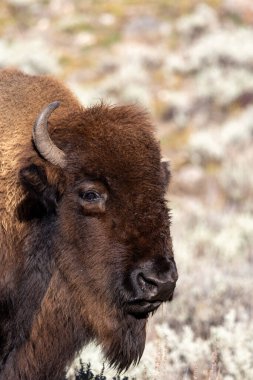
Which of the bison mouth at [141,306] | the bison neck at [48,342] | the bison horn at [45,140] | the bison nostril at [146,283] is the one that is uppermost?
the bison horn at [45,140]

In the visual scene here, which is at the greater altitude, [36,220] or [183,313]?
[36,220]

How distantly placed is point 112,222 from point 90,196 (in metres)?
0.19

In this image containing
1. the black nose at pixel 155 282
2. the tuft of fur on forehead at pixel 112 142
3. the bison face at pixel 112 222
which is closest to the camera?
the black nose at pixel 155 282

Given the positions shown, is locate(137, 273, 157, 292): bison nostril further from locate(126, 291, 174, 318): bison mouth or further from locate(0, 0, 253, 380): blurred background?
locate(0, 0, 253, 380): blurred background

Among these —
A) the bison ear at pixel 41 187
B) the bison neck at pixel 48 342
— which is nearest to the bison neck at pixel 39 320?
the bison neck at pixel 48 342

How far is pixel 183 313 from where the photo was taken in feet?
22.7

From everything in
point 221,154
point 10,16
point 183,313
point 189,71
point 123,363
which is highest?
point 123,363

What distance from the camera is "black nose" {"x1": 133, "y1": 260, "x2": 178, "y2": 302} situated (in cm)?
367

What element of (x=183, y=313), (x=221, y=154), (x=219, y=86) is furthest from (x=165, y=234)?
(x=219, y=86)

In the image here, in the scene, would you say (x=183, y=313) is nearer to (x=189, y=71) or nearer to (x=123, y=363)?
(x=123, y=363)

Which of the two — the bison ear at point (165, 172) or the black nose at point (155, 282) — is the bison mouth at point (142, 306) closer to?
the black nose at point (155, 282)

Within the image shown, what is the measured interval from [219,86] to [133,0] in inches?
379

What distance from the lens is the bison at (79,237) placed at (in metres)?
3.83

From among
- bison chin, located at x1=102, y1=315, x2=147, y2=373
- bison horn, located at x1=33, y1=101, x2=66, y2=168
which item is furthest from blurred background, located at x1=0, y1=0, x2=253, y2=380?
bison horn, located at x1=33, y1=101, x2=66, y2=168
